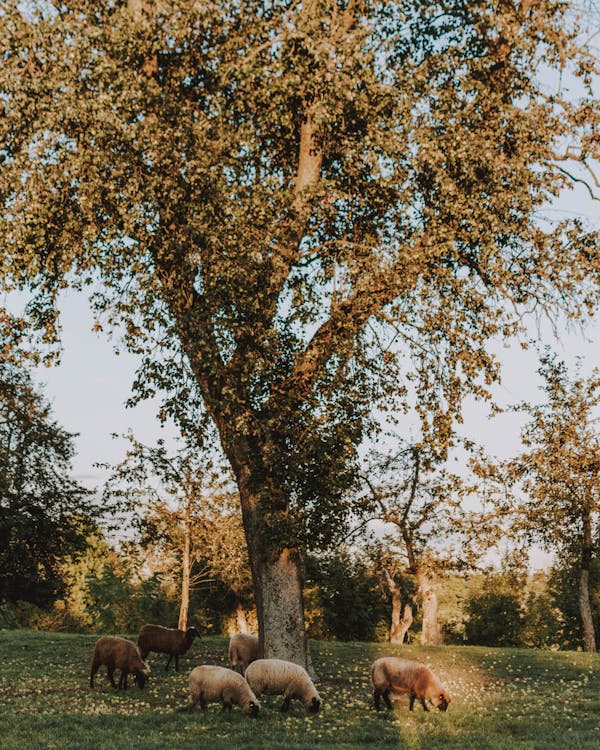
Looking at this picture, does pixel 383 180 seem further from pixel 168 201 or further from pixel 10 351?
pixel 10 351

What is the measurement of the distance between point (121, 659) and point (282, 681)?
168 inches

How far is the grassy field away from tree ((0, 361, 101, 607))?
58.1 ft

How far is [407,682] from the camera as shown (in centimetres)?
1534

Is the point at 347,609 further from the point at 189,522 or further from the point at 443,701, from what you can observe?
the point at 443,701

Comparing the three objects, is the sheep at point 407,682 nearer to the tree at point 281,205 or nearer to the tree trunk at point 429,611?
the tree at point 281,205

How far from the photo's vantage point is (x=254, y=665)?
612 inches

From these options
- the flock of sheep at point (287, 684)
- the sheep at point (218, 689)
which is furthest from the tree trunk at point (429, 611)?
the sheep at point (218, 689)

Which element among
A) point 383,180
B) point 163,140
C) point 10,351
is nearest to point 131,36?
point 163,140

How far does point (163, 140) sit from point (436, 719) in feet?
45.1

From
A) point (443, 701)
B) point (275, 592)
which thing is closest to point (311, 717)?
point (443, 701)

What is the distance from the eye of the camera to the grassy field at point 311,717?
40.4ft

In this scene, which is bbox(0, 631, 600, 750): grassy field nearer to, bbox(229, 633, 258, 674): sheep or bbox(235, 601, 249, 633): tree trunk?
bbox(229, 633, 258, 674): sheep

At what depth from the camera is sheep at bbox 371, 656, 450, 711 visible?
50.3ft

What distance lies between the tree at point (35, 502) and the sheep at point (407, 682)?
28086mm
